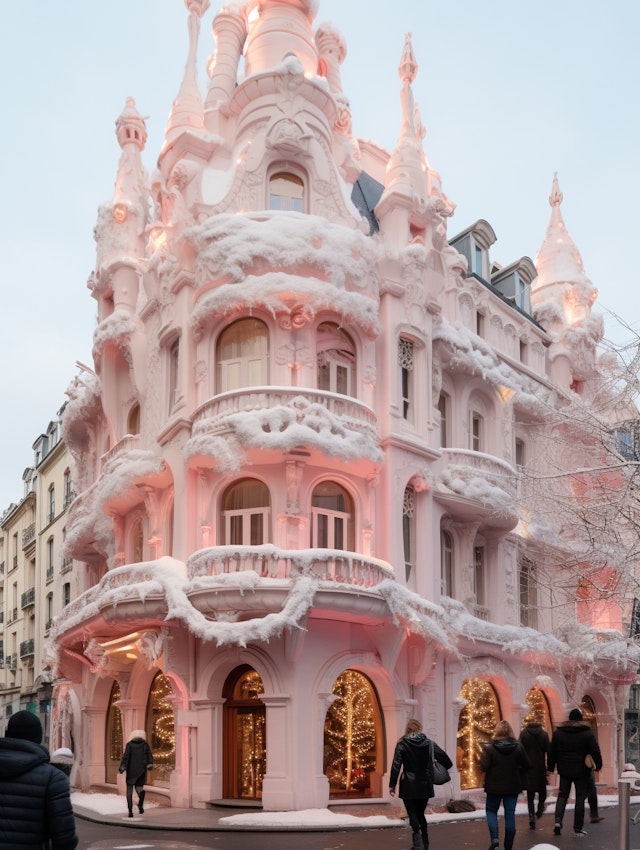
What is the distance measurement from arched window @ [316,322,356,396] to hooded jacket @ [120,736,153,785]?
8.98m

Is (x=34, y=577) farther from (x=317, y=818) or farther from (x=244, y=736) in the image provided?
(x=317, y=818)

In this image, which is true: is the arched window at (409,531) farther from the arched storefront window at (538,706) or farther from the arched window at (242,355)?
the arched storefront window at (538,706)

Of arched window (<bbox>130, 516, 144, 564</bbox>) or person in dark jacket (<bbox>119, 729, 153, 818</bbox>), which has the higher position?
arched window (<bbox>130, 516, 144, 564</bbox>)

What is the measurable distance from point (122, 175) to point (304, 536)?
14.2 m

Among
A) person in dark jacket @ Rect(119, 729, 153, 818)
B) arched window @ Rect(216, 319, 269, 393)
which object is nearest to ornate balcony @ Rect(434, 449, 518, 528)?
arched window @ Rect(216, 319, 269, 393)

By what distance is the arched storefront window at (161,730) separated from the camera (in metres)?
24.8

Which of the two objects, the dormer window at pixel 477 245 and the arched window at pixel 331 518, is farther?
the dormer window at pixel 477 245

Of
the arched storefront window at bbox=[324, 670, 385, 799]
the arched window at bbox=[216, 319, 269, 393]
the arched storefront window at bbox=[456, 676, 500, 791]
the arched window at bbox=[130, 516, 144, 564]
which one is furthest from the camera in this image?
the arched window at bbox=[130, 516, 144, 564]

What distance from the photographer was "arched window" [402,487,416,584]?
2509 cm

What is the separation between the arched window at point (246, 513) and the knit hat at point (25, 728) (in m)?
16.7

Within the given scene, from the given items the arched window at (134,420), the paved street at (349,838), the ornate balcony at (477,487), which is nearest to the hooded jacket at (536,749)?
the paved street at (349,838)

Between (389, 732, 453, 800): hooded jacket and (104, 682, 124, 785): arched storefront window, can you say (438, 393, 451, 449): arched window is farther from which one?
(389, 732, 453, 800): hooded jacket

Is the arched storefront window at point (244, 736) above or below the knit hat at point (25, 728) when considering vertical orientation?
below

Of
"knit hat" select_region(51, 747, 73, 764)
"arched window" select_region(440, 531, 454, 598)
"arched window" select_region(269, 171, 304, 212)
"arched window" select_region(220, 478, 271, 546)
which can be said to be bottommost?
"knit hat" select_region(51, 747, 73, 764)
